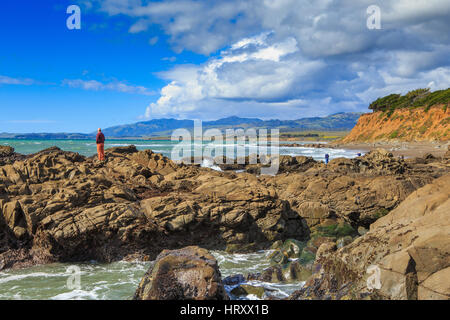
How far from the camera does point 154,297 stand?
17.9ft

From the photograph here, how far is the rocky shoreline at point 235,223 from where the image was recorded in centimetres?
596

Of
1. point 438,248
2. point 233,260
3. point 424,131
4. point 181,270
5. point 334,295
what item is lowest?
point 233,260

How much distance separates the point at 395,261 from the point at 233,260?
17.0ft

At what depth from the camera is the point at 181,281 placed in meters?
5.75

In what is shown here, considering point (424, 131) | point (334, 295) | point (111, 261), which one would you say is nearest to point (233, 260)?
point (111, 261)

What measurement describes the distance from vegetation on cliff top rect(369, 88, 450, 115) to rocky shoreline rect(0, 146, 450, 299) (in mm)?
60020

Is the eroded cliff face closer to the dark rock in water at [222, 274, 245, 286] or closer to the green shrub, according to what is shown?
the green shrub

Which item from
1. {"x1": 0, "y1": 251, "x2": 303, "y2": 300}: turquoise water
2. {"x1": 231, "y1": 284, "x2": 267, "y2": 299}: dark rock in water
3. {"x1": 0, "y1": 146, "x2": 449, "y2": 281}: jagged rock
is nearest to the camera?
{"x1": 231, "y1": 284, "x2": 267, "y2": 299}: dark rock in water

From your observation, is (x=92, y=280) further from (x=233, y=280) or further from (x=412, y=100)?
(x=412, y=100)

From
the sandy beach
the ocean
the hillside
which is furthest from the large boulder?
the hillside

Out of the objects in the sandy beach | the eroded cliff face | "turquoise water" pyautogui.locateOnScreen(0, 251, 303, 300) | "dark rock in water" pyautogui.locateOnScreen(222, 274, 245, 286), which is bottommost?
"turquoise water" pyautogui.locateOnScreen(0, 251, 303, 300)

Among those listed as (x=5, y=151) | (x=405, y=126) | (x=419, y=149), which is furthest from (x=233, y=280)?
(x=405, y=126)

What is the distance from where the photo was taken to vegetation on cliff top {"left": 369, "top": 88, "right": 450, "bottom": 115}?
63.1 metres

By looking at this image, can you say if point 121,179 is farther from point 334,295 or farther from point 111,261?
point 334,295
